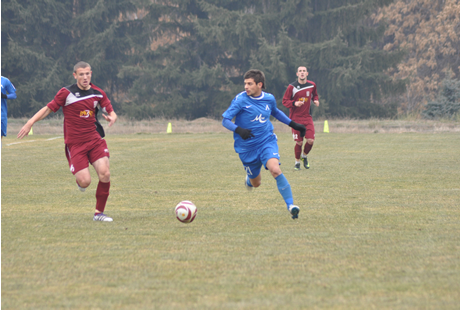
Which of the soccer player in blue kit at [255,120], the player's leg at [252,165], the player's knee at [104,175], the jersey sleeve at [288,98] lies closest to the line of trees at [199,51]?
the jersey sleeve at [288,98]

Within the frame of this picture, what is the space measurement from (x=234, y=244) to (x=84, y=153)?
8.92ft

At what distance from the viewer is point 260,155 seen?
7969mm

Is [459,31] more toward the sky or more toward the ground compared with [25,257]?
more toward the ground

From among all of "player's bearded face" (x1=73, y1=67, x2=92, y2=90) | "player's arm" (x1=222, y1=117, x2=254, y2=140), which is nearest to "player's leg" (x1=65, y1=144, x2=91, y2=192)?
"player's bearded face" (x1=73, y1=67, x2=92, y2=90)

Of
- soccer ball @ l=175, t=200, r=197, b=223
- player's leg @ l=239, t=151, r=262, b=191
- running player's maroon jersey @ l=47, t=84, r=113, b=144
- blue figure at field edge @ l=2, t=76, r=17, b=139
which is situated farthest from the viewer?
blue figure at field edge @ l=2, t=76, r=17, b=139

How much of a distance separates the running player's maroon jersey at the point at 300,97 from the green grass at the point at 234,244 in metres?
2.00

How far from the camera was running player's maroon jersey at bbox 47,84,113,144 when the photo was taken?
7.57 metres

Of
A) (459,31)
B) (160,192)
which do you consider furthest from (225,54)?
(160,192)

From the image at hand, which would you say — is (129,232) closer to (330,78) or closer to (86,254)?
(86,254)

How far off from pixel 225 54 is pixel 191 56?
4.70 m

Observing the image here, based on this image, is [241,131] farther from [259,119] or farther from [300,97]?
[300,97]

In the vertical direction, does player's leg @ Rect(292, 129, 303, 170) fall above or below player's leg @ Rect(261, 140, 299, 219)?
below

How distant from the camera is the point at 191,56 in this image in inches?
1907

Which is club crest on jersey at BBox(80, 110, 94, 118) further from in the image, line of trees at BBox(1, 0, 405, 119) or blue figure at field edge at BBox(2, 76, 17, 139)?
line of trees at BBox(1, 0, 405, 119)
